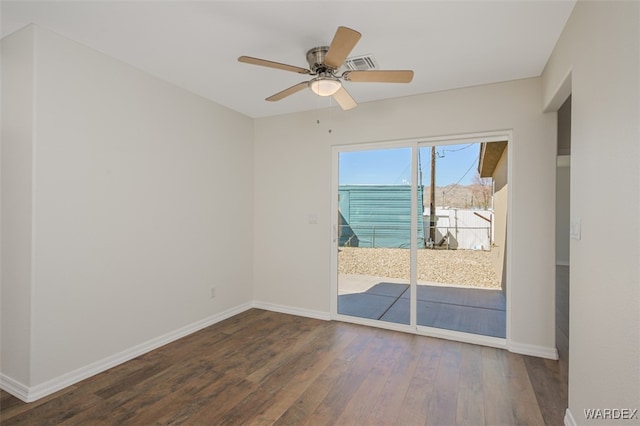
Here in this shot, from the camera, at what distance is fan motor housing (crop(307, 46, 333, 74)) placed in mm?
2350

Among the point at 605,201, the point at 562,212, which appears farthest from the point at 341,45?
the point at 562,212

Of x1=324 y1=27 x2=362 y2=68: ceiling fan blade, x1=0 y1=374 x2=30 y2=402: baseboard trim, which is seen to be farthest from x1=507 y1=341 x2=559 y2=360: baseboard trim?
x1=0 y1=374 x2=30 y2=402: baseboard trim

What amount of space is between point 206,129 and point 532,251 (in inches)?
144

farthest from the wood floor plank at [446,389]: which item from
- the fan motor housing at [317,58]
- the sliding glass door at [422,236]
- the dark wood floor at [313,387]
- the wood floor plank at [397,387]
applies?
the fan motor housing at [317,58]

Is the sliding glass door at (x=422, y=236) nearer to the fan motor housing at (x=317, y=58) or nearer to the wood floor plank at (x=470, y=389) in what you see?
the wood floor plank at (x=470, y=389)

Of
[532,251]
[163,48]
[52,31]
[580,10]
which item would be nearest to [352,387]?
[532,251]

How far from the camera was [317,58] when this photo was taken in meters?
2.51

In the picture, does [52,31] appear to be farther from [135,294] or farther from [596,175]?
[596,175]

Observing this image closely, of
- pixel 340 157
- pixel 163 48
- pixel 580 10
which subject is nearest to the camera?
pixel 580 10

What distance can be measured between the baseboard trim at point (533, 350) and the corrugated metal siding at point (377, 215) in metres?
1.31

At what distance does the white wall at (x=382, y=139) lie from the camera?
2.91m

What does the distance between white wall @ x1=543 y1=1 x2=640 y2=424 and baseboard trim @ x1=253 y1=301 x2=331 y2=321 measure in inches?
98.4

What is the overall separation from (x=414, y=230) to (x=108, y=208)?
302 centimetres

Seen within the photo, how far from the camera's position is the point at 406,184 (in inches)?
142
